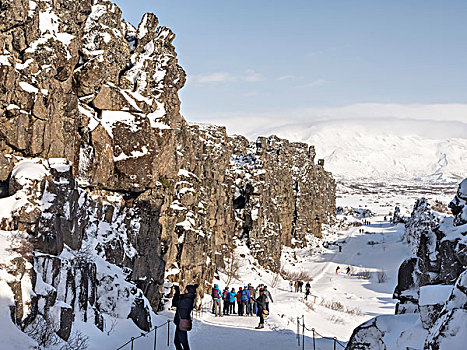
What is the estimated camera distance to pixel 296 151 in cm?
9575

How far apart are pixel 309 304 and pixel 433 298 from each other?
3069 centimetres

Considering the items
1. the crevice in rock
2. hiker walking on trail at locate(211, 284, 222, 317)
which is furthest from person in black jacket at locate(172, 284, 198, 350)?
hiker walking on trail at locate(211, 284, 222, 317)

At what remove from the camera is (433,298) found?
29.7 ft

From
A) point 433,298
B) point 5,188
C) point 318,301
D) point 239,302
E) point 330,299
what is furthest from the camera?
point 330,299

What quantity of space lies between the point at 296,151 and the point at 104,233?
76.4 m

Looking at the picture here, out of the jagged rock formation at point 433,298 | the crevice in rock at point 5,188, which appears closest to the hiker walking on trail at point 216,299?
the jagged rock formation at point 433,298

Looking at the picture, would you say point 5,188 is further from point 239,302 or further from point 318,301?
point 318,301

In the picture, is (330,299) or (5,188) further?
(330,299)

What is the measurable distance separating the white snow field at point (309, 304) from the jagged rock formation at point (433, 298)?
41 centimetres

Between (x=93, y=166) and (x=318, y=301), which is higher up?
(x=93, y=166)

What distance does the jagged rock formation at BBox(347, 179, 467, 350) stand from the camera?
23.4 feet

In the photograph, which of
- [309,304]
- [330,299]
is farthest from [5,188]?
[330,299]

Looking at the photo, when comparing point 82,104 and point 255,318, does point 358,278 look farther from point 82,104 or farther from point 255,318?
point 82,104

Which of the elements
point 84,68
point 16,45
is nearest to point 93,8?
point 84,68
